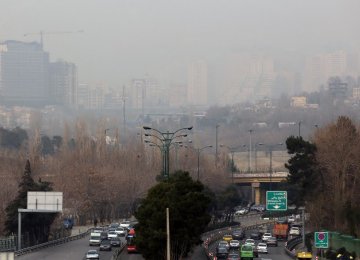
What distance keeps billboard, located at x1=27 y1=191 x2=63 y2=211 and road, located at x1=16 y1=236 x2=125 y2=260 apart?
7.89 ft

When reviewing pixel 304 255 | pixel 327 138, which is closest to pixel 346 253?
pixel 304 255

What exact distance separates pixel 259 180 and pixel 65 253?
242 feet

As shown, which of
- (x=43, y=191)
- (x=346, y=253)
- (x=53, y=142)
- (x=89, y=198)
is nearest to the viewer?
(x=346, y=253)

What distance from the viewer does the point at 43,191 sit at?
69250 mm

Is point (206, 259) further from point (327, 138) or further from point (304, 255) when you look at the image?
point (327, 138)

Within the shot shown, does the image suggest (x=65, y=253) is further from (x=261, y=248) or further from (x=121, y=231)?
(x=121, y=231)

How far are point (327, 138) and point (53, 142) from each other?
83.2 metres

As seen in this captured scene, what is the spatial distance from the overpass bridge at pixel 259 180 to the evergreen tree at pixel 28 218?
193 ft

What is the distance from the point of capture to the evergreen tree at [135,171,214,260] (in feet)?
178

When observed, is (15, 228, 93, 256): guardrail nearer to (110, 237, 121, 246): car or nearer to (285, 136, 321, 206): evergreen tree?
(110, 237, 121, 246): car

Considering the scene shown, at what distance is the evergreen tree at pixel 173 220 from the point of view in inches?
2141

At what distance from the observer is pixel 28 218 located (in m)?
70.8

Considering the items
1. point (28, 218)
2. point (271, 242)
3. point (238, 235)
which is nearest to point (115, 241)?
point (28, 218)

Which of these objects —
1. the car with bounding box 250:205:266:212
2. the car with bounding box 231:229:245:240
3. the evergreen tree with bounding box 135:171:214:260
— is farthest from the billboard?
the car with bounding box 250:205:266:212
